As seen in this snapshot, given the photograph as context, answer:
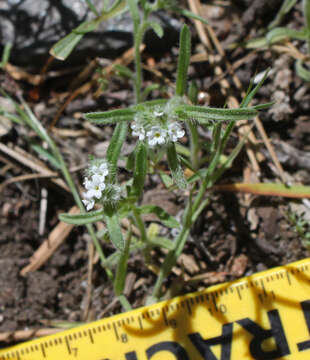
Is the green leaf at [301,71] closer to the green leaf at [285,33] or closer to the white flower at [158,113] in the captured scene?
the green leaf at [285,33]

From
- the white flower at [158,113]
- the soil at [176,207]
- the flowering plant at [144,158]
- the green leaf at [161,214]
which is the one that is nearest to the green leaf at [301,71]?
the soil at [176,207]

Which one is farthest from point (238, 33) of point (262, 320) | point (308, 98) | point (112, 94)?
point (262, 320)

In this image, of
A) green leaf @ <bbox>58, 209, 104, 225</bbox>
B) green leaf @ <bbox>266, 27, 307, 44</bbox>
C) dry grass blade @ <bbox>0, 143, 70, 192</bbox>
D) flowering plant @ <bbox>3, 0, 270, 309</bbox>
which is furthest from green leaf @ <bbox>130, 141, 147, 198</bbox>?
green leaf @ <bbox>266, 27, 307, 44</bbox>

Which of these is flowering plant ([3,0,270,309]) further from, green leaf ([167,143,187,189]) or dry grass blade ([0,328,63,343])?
dry grass blade ([0,328,63,343])

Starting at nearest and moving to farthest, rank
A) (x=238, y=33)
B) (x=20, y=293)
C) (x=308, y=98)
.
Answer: (x=20, y=293) → (x=308, y=98) → (x=238, y=33)

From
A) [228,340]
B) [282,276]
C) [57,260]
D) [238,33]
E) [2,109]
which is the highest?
[238,33]

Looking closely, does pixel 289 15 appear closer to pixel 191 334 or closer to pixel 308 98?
pixel 308 98
